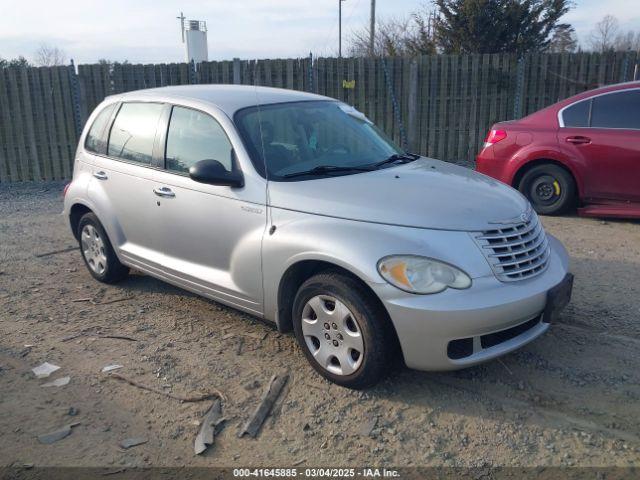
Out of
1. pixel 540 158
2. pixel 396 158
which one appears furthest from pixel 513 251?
pixel 540 158

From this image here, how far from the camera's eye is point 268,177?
4.03 m

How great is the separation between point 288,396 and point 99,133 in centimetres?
333

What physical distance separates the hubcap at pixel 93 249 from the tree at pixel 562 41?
2257 cm

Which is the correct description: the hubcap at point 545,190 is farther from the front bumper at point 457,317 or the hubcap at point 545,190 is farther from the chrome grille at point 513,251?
the front bumper at point 457,317

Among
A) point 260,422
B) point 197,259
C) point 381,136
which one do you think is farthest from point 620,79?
point 260,422

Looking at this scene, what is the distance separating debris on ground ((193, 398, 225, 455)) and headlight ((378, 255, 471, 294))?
4.20 ft

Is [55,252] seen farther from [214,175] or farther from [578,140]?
[578,140]

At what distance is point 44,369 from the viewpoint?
4105 mm

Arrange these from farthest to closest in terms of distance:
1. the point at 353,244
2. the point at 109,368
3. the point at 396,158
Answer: the point at 396,158, the point at 109,368, the point at 353,244

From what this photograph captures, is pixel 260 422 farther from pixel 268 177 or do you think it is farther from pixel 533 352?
pixel 533 352

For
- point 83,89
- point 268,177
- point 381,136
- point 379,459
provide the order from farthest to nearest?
point 83,89, point 381,136, point 268,177, point 379,459

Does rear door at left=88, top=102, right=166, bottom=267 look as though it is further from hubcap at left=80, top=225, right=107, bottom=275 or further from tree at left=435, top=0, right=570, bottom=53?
tree at left=435, top=0, right=570, bottom=53

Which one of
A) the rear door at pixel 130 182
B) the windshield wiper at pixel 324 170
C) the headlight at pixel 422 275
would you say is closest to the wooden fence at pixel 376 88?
the rear door at pixel 130 182

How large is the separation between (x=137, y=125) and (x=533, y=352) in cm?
368
